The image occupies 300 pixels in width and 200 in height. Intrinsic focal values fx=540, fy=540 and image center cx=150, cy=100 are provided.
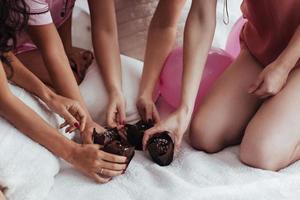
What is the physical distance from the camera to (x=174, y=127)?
1381mm

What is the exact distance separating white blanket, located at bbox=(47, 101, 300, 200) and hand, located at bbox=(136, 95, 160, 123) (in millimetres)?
148

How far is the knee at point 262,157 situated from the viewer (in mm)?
1320

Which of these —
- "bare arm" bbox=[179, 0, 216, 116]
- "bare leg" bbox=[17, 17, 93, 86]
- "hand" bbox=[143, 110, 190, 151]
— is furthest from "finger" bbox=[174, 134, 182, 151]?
"bare leg" bbox=[17, 17, 93, 86]

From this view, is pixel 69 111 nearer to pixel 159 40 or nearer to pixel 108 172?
pixel 108 172

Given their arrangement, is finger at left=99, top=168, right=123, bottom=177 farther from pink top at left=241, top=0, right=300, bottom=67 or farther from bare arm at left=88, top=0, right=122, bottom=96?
pink top at left=241, top=0, right=300, bottom=67

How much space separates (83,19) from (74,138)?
55cm

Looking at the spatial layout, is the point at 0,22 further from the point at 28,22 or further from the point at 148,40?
the point at 148,40

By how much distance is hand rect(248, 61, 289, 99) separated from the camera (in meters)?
1.35

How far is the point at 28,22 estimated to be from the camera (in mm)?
1400

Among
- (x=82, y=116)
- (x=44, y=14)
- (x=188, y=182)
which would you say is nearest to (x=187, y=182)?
(x=188, y=182)

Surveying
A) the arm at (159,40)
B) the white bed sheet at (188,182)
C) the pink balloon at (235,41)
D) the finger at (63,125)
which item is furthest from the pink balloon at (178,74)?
the finger at (63,125)

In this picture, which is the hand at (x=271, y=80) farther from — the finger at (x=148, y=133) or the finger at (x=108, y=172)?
the finger at (x=108, y=172)

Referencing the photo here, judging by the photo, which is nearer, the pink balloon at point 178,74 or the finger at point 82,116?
the finger at point 82,116

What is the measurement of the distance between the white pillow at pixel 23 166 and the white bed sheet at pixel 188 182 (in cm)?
4
